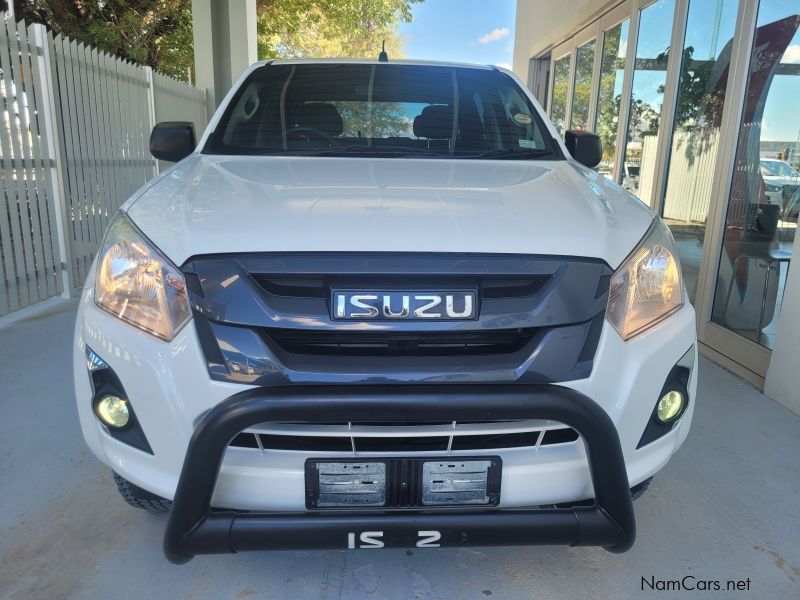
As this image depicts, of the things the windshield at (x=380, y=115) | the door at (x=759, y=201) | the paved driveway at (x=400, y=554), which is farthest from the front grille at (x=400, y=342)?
the door at (x=759, y=201)

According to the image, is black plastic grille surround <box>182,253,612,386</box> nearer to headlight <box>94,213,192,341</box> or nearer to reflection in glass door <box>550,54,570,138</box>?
headlight <box>94,213,192,341</box>

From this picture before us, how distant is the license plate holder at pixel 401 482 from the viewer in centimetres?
139

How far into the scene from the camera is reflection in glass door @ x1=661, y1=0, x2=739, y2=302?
4160mm

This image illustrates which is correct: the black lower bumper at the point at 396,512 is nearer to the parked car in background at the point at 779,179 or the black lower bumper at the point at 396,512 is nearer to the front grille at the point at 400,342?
the front grille at the point at 400,342

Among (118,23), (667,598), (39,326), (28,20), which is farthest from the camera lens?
(118,23)

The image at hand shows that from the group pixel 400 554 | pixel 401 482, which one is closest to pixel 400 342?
pixel 401 482

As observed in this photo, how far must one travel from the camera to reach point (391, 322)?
4.42 ft

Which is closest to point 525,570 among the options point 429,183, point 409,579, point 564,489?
point 409,579

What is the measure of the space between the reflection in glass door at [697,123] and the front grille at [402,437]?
3059mm

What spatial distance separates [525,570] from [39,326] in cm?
384

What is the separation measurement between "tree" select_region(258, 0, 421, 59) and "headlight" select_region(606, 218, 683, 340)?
7.09m

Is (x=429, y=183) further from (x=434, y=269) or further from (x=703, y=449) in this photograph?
(x=703, y=449)

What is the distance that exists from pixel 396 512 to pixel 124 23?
13.2 metres

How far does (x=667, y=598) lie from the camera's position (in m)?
1.76
